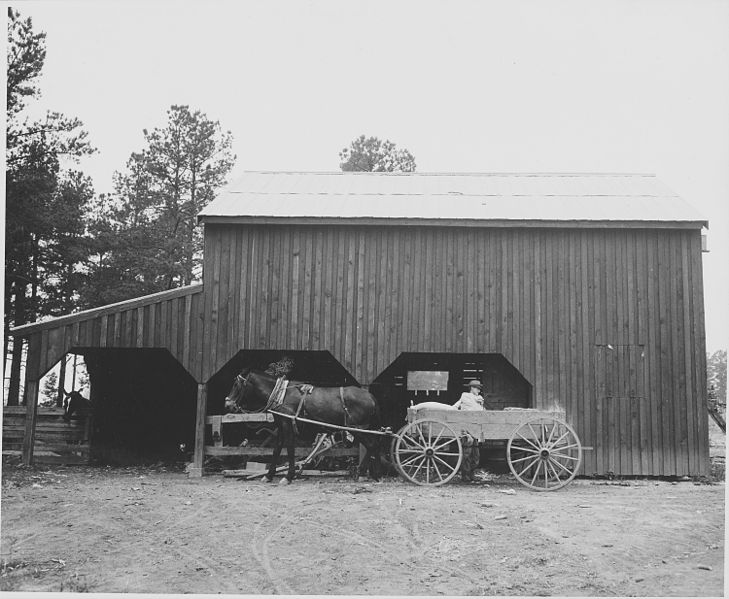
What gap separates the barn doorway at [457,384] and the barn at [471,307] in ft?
1.98

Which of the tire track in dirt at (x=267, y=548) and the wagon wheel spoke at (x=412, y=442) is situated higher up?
the wagon wheel spoke at (x=412, y=442)

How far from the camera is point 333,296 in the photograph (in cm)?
1546

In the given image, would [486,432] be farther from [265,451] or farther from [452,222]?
[265,451]

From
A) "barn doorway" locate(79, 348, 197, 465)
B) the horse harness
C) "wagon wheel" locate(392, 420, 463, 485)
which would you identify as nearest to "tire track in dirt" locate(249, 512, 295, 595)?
"wagon wheel" locate(392, 420, 463, 485)

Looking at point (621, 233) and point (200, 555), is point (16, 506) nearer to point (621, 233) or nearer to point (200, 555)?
point (200, 555)

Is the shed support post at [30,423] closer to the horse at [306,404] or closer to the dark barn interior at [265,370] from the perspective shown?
the dark barn interior at [265,370]

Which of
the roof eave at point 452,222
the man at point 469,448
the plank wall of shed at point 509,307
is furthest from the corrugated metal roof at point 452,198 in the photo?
the man at point 469,448

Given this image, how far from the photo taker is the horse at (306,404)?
1409cm

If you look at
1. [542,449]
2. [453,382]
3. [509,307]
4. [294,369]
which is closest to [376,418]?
[542,449]

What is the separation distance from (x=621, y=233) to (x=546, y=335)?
8.98ft

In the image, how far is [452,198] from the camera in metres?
16.8

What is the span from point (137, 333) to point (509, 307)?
7.96 metres

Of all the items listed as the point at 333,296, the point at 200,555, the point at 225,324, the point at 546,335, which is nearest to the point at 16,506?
the point at 200,555

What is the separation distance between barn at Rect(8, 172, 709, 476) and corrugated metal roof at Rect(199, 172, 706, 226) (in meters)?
0.09
